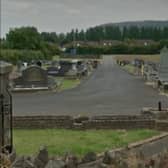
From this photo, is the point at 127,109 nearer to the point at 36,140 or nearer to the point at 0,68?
the point at 36,140

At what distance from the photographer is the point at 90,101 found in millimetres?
30156

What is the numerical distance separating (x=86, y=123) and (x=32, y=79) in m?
19.7

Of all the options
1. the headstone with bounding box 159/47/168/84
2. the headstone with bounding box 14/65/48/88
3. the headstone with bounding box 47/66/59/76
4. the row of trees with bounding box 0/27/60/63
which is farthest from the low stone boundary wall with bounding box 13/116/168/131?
the row of trees with bounding box 0/27/60/63

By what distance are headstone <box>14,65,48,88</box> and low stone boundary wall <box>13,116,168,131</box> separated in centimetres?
1840

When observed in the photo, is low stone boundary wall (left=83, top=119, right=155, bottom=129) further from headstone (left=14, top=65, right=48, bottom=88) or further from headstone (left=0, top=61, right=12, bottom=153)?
headstone (left=14, top=65, right=48, bottom=88)

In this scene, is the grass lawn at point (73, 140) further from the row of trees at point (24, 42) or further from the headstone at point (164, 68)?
the row of trees at point (24, 42)

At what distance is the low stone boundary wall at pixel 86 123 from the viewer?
1822 centimetres

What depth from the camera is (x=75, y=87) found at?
3994cm

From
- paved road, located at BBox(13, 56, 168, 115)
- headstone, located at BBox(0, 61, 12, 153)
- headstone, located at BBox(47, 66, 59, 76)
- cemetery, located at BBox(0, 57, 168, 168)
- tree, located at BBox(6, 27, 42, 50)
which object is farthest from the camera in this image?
tree, located at BBox(6, 27, 42, 50)

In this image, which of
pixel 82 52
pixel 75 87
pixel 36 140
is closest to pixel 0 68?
pixel 36 140

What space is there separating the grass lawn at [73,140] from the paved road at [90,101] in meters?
6.54

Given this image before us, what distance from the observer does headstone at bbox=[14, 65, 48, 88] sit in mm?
37250

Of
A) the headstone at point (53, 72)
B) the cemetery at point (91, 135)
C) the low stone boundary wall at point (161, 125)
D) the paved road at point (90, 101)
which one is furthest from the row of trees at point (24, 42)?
the low stone boundary wall at point (161, 125)

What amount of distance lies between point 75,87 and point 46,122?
21361mm
